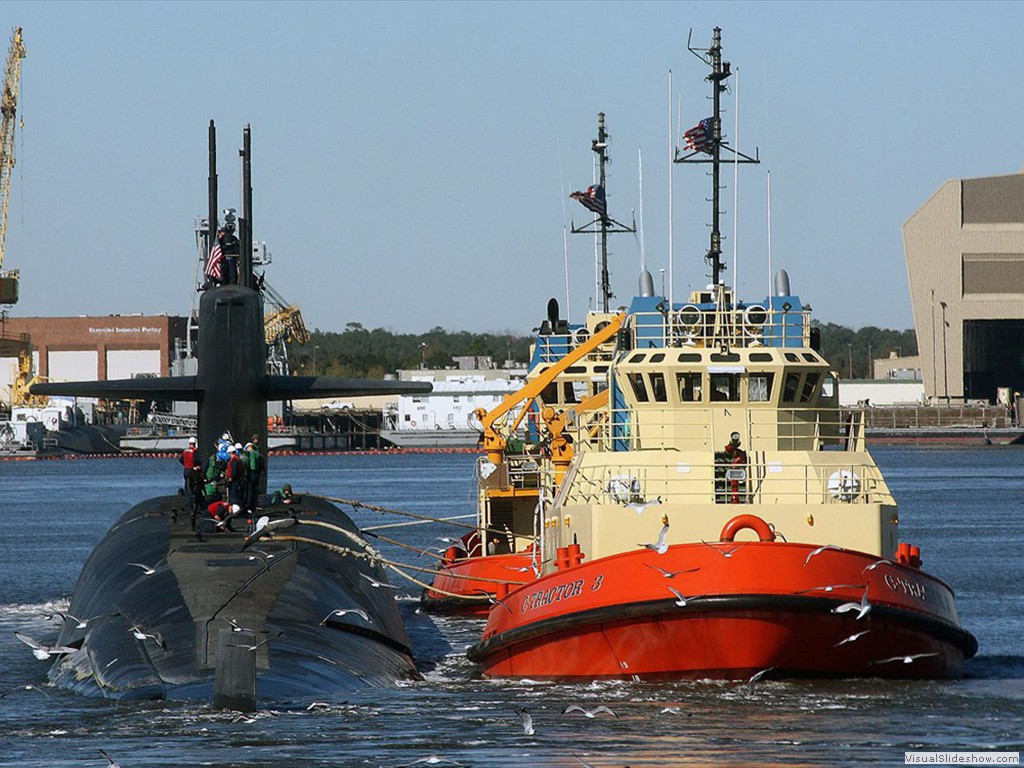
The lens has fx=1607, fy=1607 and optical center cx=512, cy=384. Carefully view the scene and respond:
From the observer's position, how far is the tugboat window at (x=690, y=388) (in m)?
22.4

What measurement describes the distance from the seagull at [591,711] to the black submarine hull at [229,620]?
2.52 m

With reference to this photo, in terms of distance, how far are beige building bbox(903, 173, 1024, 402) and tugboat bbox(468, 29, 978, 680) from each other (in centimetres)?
9788

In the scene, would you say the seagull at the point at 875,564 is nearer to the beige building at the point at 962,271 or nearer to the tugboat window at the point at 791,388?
the tugboat window at the point at 791,388

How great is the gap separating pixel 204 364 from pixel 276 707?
10.4m

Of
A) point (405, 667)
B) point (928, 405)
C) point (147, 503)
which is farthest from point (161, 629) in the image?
point (928, 405)

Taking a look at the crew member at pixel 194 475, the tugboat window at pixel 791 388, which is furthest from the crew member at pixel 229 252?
the tugboat window at pixel 791 388

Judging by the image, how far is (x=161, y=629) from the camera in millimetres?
19500

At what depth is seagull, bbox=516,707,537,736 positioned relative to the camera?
17438 millimetres

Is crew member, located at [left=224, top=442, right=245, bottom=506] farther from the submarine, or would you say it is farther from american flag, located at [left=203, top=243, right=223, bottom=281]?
american flag, located at [left=203, top=243, right=223, bottom=281]

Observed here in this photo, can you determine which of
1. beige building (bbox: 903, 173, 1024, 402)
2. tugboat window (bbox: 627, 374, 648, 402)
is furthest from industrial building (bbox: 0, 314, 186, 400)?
tugboat window (bbox: 627, 374, 648, 402)

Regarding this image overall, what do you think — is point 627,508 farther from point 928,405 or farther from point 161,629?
point 928,405

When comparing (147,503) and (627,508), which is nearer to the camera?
(627,508)

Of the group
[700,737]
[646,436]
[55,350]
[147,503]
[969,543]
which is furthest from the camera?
[55,350]

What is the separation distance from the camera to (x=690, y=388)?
22.5m
